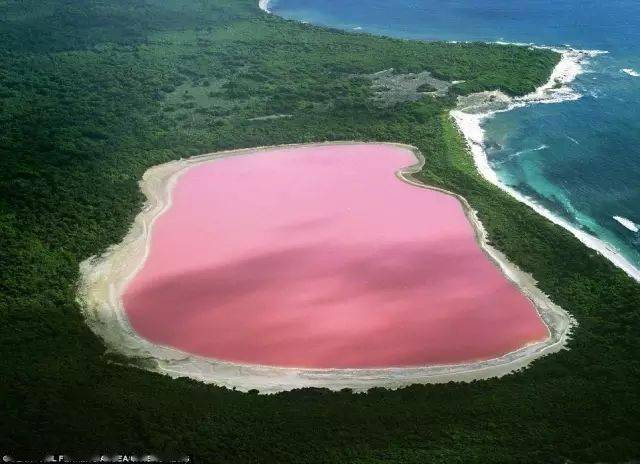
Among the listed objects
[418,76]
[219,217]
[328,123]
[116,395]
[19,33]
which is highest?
[19,33]

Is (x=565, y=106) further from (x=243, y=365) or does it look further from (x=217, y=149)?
(x=243, y=365)

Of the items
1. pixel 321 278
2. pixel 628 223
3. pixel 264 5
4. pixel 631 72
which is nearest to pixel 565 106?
pixel 631 72

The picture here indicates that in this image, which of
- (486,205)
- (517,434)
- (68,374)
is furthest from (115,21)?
(517,434)

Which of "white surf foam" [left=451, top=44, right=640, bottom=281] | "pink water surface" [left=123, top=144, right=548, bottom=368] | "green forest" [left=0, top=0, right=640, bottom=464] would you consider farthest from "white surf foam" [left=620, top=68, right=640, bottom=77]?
"pink water surface" [left=123, top=144, right=548, bottom=368]

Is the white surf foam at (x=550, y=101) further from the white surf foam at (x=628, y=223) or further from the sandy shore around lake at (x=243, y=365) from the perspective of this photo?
the sandy shore around lake at (x=243, y=365)

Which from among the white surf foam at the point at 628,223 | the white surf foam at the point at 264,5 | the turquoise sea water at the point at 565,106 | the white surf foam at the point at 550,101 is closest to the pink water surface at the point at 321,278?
the white surf foam at the point at 550,101

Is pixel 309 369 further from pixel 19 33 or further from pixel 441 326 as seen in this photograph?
pixel 19 33
